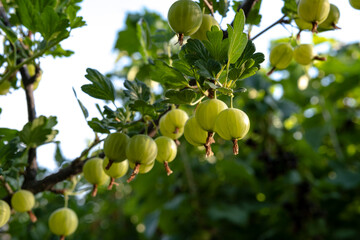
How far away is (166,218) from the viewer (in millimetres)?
2307

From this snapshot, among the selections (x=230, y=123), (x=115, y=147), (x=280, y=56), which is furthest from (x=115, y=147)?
(x=280, y=56)

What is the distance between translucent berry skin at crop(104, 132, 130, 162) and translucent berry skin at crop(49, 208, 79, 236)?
Answer: 0.33 meters

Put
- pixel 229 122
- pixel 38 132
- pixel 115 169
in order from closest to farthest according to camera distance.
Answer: pixel 229 122
pixel 115 169
pixel 38 132

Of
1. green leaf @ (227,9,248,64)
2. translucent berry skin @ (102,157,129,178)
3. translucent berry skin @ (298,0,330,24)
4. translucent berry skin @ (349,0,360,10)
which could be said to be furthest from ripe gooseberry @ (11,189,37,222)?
translucent berry skin @ (349,0,360,10)

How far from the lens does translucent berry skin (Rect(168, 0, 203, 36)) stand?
1.86ft

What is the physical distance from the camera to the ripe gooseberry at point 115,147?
0.60 m

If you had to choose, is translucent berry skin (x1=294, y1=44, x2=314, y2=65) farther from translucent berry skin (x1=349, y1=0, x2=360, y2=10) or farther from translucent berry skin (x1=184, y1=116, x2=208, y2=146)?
translucent berry skin (x1=184, y1=116, x2=208, y2=146)

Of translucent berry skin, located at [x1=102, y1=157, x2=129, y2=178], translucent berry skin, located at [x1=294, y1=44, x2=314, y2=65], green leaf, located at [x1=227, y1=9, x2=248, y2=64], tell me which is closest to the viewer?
green leaf, located at [x1=227, y1=9, x2=248, y2=64]

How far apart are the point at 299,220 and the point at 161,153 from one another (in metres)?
1.43

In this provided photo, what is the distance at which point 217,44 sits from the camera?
1.86ft

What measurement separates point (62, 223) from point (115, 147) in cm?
35

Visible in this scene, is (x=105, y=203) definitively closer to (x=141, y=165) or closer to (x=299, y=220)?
(x=299, y=220)

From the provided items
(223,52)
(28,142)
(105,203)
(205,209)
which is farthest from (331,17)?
(105,203)

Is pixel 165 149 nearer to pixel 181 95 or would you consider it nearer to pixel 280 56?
pixel 181 95
